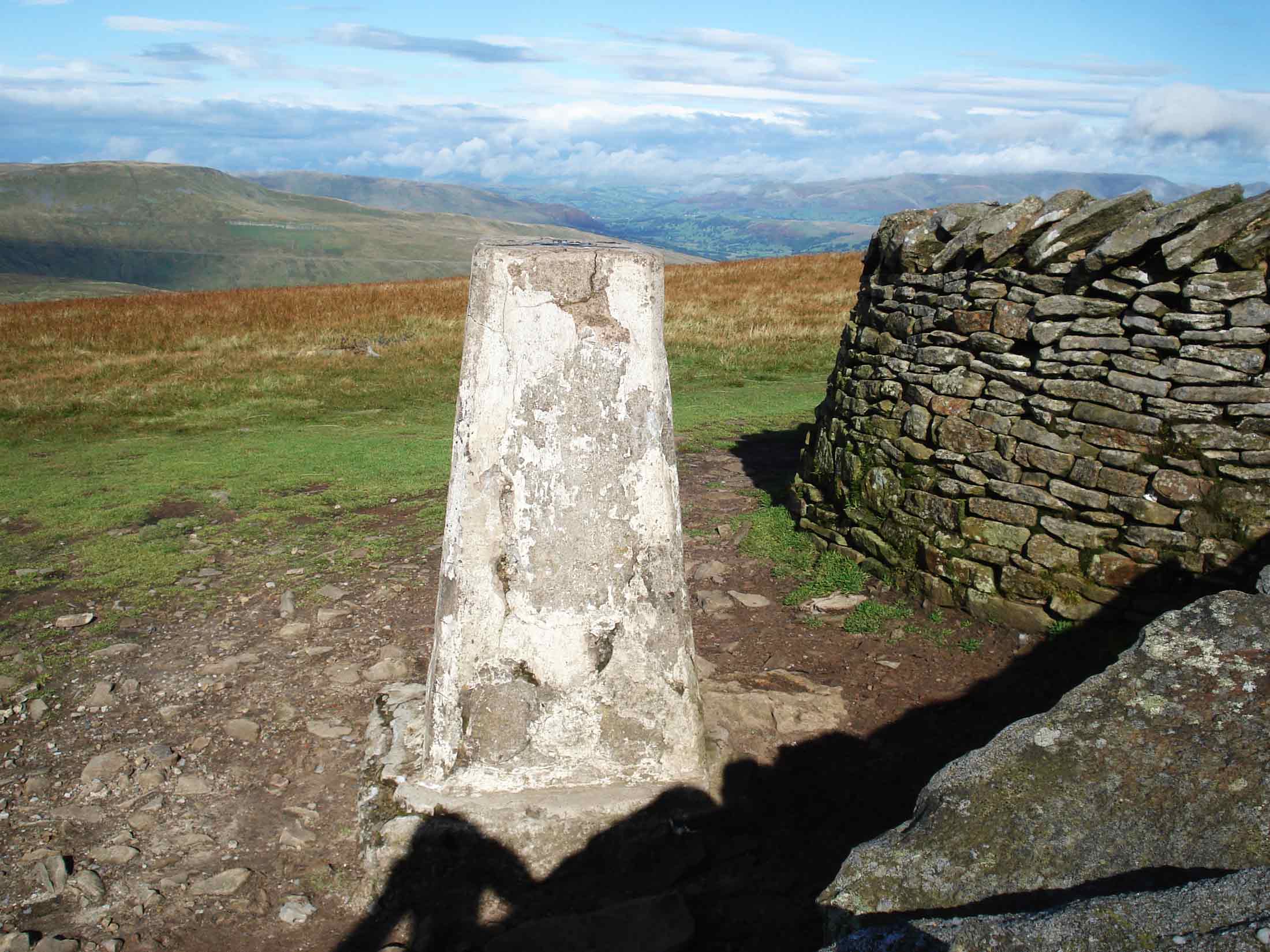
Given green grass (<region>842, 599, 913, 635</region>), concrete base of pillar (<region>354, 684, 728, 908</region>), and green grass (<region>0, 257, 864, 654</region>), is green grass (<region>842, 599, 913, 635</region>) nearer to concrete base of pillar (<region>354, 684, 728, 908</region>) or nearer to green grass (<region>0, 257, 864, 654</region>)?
green grass (<region>0, 257, 864, 654</region>)

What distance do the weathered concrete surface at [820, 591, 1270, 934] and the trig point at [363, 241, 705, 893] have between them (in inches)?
58.4

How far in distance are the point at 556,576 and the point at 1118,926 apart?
244 cm

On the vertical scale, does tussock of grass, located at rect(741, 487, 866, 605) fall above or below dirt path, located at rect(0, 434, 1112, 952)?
above

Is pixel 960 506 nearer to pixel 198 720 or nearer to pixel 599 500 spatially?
pixel 599 500

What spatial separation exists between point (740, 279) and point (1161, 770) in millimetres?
27913

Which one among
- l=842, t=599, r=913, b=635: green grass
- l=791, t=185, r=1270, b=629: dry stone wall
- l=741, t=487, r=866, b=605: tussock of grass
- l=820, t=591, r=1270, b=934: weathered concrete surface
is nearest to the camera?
l=820, t=591, r=1270, b=934: weathered concrete surface

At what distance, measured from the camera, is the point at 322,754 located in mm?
4871

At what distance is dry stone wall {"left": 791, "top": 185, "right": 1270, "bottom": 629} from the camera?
17.5 feet

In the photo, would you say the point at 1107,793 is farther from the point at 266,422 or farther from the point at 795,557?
the point at 266,422

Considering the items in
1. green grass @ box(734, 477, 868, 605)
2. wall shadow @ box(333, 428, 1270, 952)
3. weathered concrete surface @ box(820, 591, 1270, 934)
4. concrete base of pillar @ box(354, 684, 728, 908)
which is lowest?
wall shadow @ box(333, 428, 1270, 952)

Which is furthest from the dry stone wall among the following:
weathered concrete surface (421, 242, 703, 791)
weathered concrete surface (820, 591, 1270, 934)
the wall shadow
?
weathered concrete surface (421, 242, 703, 791)

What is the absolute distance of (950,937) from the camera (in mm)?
1827

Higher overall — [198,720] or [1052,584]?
[1052,584]

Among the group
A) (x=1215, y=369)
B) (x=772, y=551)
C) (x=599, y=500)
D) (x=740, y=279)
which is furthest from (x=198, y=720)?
(x=740, y=279)
